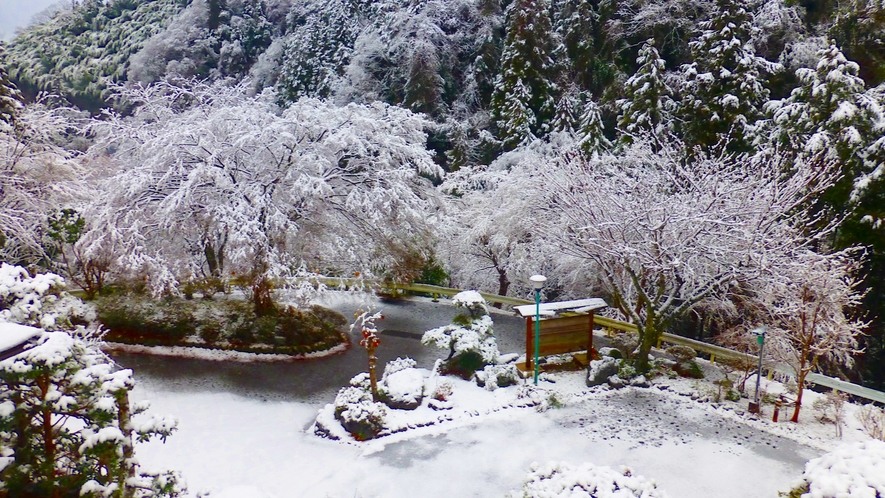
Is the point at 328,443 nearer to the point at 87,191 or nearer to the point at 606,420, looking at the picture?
the point at 606,420

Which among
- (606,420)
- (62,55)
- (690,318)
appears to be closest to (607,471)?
(606,420)

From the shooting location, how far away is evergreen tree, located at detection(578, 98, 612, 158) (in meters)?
19.8

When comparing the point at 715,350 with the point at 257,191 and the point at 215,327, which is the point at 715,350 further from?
the point at 215,327

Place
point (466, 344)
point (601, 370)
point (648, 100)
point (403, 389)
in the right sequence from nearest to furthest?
point (403, 389) < point (601, 370) < point (466, 344) < point (648, 100)

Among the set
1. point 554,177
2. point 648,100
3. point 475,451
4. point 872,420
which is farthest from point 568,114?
point 475,451

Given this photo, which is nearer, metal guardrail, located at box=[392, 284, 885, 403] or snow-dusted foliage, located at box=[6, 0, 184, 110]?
metal guardrail, located at box=[392, 284, 885, 403]

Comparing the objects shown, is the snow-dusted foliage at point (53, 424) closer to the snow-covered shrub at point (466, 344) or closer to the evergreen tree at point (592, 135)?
the snow-covered shrub at point (466, 344)

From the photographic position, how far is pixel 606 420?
10.4m

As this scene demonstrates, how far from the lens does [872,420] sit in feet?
30.2

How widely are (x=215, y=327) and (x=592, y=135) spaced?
1406 centimetres

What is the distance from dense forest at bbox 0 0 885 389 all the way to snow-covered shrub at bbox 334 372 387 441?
3935 mm

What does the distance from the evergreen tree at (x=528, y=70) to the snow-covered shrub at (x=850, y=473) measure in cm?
1922

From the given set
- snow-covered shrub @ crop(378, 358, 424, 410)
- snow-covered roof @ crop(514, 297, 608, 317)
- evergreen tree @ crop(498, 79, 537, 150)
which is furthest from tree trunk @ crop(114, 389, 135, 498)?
evergreen tree @ crop(498, 79, 537, 150)

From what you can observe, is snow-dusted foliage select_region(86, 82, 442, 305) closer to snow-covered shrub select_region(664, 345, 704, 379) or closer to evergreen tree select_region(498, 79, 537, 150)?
snow-covered shrub select_region(664, 345, 704, 379)
